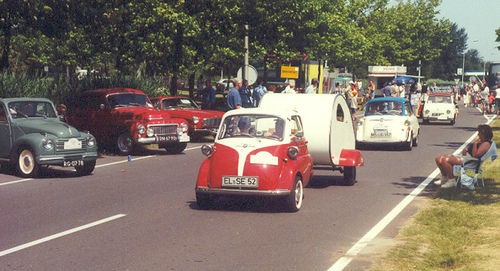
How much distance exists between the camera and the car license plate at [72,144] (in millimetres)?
16141

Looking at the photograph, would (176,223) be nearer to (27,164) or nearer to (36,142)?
(36,142)

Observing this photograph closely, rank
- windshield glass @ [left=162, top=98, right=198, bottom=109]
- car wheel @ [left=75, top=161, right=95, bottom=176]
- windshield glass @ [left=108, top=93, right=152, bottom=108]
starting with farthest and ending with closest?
1. windshield glass @ [left=162, top=98, right=198, bottom=109]
2. windshield glass @ [left=108, top=93, right=152, bottom=108]
3. car wheel @ [left=75, top=161, right=95, bottom=176]

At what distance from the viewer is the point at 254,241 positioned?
9086mm

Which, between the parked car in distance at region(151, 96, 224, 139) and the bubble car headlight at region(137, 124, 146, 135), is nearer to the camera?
the bubble car headlight at region(137, 124, 146, 135)

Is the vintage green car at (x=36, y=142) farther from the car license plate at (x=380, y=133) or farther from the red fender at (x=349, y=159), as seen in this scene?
the car license plate at (x=380, y=133)

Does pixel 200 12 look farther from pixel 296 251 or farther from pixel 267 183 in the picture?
pixel 296 251

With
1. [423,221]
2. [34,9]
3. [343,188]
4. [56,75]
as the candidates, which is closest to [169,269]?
[423,221]

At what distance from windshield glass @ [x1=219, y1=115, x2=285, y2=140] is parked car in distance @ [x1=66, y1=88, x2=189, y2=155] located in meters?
9.68

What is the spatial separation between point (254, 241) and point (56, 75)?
20.0m

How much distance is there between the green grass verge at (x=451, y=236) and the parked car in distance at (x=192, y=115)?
1289cm

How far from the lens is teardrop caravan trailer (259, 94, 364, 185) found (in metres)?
13.9

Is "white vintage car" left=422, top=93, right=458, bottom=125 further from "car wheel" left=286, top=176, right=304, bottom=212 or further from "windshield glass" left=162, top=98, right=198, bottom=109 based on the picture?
"car wheel" left=286, top=176, right=304, bottom=212

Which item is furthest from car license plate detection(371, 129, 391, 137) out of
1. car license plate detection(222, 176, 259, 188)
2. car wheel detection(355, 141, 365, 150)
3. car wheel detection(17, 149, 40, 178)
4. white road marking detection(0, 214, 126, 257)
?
white road marking detection(0, 214, 126, 257)

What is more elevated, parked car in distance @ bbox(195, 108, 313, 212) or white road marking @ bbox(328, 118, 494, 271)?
parked car in distance @ bbox(195, 108, 313, 212)
